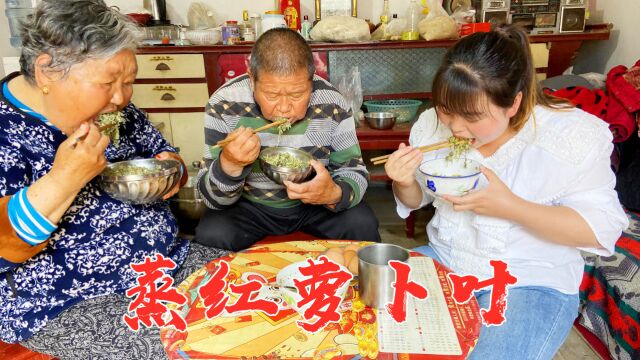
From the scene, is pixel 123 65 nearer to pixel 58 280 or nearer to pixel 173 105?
pixel 58 280

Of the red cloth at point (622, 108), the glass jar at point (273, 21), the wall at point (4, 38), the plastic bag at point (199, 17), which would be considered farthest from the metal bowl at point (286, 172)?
the wall at point (4, 38)

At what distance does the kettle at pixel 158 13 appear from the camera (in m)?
4.02

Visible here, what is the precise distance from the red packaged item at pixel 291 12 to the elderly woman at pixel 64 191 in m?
2.74

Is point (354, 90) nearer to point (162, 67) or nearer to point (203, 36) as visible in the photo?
point (203, 36)

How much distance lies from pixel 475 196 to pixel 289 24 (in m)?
3.16

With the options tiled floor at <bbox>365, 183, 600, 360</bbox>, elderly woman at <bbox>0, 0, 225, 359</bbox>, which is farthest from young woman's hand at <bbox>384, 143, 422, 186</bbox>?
tiled floor at <bbox>365, 183, 600, 360</bbox>

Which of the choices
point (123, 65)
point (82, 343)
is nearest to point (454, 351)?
point (82, 343)

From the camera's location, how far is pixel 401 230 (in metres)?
3.64

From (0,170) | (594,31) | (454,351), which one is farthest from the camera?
(594,31)

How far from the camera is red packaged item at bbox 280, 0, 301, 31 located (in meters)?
4.05

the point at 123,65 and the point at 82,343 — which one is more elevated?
the point at 123,65

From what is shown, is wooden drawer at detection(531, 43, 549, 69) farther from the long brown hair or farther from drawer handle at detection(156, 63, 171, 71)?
drawer handle at detection(156, 63, 171, 71)

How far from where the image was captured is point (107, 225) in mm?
1539

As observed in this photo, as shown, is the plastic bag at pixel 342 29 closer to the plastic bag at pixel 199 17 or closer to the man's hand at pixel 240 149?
the plastic bag at pixel 199 17
